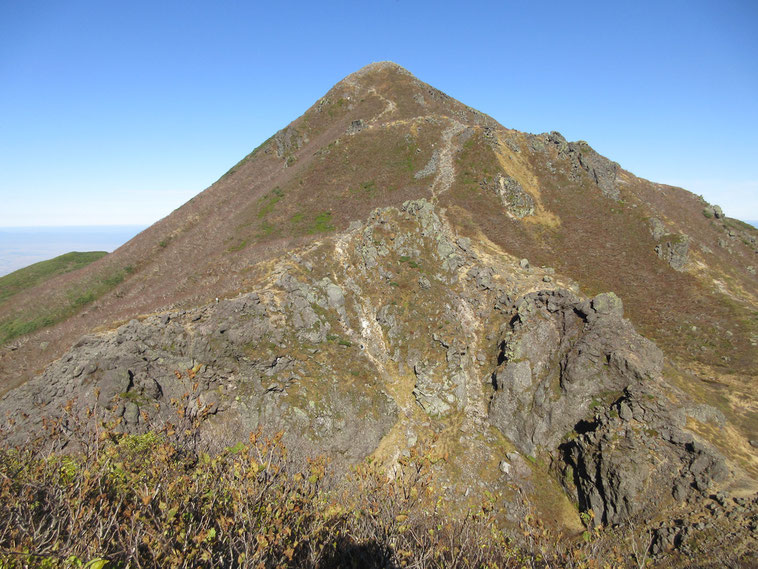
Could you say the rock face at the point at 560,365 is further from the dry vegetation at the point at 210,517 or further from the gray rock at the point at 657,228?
the gray rock at the point at 657,228

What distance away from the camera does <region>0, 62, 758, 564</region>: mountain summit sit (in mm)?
22453

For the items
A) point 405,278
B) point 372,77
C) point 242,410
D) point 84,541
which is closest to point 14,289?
point 242,410

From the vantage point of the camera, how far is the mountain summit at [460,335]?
73.7 feet

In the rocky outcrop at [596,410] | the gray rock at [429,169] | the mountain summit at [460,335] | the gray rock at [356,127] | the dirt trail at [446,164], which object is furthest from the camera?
the gray rock at [356,127]

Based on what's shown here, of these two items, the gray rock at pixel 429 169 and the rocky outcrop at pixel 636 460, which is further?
the gray rock at pixel 429 169

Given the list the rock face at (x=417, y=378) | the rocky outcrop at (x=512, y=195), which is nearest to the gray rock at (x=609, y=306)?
the rock face at (x=417, y=378)

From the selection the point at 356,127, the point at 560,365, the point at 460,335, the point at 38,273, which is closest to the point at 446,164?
the point at 356,127

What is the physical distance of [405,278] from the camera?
35.8 metres

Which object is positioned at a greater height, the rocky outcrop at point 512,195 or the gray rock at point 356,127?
the gray rock at point 356,127

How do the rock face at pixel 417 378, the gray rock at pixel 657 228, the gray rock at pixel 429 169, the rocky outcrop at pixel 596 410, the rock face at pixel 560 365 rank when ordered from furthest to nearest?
the gray rock at pixel 429 169 < the gray rock at pixel 657 228 < the rock face at pixel 560 365 < the rock face at pixel 417 378 < the rocky outcrop at pixel 596 410

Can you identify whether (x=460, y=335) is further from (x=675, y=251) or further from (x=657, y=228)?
(x=657, y=228)

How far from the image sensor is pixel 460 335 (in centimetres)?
3253

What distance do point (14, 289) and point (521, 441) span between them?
81.9 metres

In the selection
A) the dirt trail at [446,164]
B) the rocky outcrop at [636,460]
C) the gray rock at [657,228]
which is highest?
the dirt trail at [446,164]
